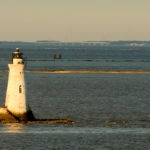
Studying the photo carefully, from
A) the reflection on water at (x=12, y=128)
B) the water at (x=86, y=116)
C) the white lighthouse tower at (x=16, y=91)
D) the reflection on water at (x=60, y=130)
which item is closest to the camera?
the water at (x=86, y=116)

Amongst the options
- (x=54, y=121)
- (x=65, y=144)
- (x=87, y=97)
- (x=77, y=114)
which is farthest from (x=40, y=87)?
(x=65, y=144)

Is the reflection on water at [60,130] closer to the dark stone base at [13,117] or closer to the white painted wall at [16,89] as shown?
the dark stone base at [13,117]

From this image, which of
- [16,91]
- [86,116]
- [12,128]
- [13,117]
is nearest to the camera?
[12,128]

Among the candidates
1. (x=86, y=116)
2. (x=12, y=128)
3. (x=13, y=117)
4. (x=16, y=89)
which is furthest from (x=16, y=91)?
(x=86, y=116)

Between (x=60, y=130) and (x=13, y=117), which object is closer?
(x=60, y=130)

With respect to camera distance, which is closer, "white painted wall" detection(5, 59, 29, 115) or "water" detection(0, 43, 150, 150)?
"water" detection(0, 43, 150, 150)

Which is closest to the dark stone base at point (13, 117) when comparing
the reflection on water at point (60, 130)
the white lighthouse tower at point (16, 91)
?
the white lighthouse tower at point (16, 91)

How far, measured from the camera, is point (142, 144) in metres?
43.8

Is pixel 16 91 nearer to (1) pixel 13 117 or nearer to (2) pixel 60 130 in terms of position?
(1) pixel 13 117

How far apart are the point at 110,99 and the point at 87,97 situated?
321 cm

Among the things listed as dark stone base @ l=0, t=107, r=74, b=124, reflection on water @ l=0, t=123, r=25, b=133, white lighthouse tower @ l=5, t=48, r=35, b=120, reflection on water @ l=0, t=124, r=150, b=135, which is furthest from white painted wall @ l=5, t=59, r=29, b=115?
reflection on water @ l=0, t=124, r=150, b=135

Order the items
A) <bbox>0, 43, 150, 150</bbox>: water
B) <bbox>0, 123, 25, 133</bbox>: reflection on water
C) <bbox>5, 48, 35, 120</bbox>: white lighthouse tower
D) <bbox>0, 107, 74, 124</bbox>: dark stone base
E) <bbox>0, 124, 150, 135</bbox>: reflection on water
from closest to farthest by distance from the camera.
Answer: <bbox>0, 43, 150, 150</bbox>: water, <bbox>0, 123, 25, 133</bbox>: reflection on water, <bbox>0, 124, 150, 135</bbox>: reflection on water, <bbox>5, 48, 35, 120</bbox>: white lighthouse tower, <bbox>0, 107, 74, 124</bbox>: dark stone base

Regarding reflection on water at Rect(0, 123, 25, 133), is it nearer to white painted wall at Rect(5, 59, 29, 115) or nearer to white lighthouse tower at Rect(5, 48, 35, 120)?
white lighthouse tower at Rect(5, 48, 35, 120)

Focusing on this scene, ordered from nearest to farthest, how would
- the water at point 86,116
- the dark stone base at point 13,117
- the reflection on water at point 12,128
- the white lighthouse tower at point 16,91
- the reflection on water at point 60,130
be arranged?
the water at point 86,116 → the reflection on water at point 12,128 → the reflection on water at point 60,130 → the white lighthouse tower at point 16,91 → the dark stone base at point 13,117
